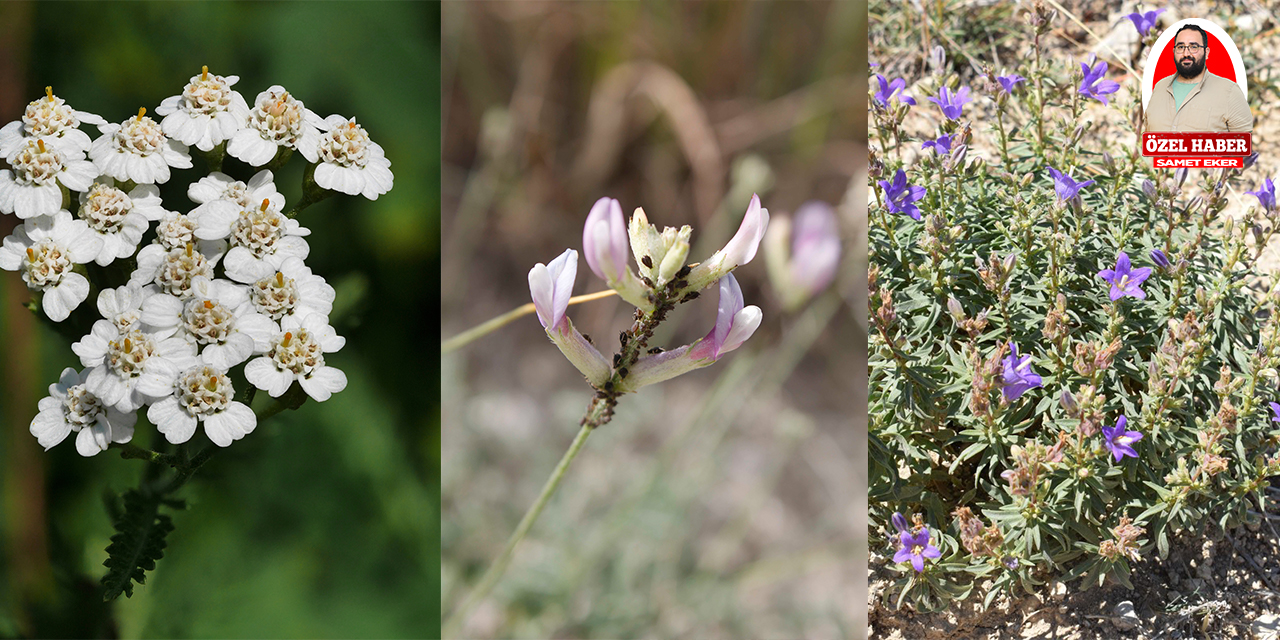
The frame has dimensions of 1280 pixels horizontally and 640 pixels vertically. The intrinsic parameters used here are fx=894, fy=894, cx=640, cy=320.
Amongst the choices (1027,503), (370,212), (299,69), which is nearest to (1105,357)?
(1027,503)

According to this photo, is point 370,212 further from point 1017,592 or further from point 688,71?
point 1017,592

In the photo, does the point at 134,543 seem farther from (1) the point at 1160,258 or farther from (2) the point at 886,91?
(1) the point at 1160,258

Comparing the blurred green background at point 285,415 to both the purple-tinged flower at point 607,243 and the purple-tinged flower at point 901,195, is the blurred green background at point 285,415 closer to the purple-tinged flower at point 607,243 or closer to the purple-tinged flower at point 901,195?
the purple-tinged flower at point 607,243

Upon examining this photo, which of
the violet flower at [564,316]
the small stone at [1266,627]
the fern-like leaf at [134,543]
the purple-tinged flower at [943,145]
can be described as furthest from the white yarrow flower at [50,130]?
the small stone at [1266,627]

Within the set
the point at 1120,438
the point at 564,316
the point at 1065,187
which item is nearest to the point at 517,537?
the point at 564,316

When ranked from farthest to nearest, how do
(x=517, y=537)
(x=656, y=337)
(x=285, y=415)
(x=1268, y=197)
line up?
(x=656, y=337) < (x=1268, y=197) < (x=285, y=415) < (x=517, y=537)
